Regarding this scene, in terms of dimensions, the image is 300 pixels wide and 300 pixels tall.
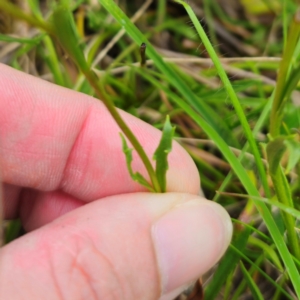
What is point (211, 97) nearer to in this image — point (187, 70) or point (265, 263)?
point (187, 70)

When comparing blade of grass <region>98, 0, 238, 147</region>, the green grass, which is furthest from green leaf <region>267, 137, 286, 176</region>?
blade of grass <region>98, 0, 238, 147</region>

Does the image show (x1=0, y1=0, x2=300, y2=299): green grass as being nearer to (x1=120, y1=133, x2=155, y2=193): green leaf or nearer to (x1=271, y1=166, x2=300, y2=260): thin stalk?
(x1=271, y1=166, x2=300, y2=260): thin stalk

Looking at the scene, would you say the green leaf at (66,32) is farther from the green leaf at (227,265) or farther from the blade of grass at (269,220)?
the green leaf at (227,265)

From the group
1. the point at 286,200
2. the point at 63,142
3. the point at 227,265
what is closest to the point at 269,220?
the point at 286,200

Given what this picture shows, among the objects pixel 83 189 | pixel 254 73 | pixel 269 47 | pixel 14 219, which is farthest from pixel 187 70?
pixel 14 219

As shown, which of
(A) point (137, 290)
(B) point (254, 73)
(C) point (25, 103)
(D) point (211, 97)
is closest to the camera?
(A) point (137, 290)

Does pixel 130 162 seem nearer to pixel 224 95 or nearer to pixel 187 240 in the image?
pixel 187 240

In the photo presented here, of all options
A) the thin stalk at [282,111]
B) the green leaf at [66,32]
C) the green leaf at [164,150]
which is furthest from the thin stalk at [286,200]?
the green leaf at [66,32]

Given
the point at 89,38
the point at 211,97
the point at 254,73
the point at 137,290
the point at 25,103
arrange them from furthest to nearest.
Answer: the point at 89,38
the point at 254,73
the point at 211,97
the point at 25,103
the point at 137,290
